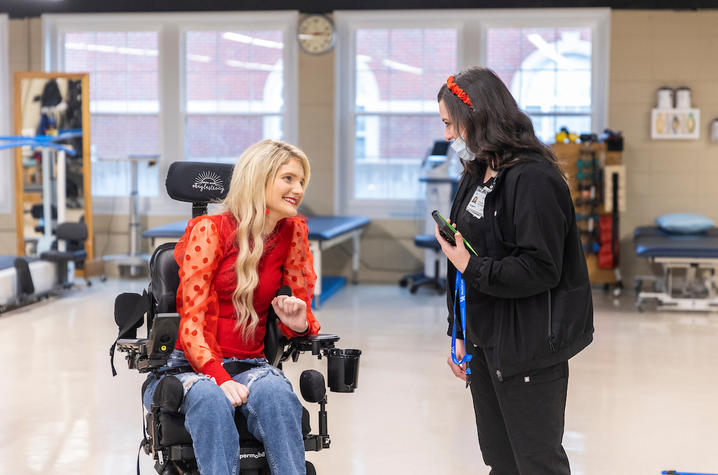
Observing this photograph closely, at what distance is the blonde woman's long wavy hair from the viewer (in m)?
2.67

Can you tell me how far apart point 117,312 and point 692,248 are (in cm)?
559

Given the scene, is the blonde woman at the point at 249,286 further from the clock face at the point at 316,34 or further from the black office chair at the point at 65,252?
the clock face at the point at 316,34

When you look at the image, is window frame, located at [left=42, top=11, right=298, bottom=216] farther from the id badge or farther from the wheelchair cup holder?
the id badge

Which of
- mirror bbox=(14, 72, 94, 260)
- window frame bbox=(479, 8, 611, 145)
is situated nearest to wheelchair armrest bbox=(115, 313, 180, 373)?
mirror bbox=(14, 72, 94, 260)

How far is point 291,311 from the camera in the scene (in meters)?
2.61

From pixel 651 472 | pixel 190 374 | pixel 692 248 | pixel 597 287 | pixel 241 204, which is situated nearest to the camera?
pixel 190 374

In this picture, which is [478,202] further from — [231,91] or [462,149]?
[231,91]

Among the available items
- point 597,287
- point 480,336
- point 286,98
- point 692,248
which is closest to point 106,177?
point 286,98

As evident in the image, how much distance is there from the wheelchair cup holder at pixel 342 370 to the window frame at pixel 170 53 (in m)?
6.49

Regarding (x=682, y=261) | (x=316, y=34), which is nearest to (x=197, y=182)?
(x=682, y=261)

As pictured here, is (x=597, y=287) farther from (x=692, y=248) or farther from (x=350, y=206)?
(x=350, y=206)

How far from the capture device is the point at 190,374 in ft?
8.31

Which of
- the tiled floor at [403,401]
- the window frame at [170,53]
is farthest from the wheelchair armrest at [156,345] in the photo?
the window frame at [170,53]

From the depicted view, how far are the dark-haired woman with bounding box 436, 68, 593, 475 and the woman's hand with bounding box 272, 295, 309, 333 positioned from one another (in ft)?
2.02
